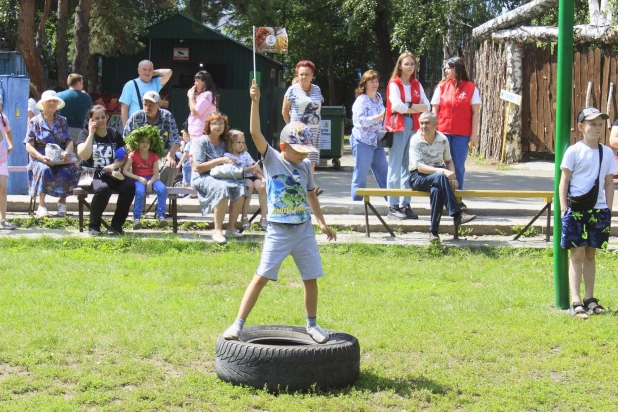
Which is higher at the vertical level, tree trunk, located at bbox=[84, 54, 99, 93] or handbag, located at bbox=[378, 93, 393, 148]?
tree trunk, located at bbox=[84, 54, 99, 93]

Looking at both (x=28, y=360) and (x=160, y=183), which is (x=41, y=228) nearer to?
(x=160, y=183)

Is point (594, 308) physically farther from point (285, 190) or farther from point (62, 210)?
point (62, 210)

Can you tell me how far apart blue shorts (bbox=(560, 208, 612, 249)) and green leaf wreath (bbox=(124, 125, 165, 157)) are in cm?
525

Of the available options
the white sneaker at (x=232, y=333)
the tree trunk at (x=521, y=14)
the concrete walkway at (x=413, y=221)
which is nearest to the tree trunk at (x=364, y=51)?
the tree trunk at (x=521, y=14)

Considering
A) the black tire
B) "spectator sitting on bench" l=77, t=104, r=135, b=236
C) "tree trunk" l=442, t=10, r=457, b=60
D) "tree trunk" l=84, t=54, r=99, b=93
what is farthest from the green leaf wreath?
"tree trunk" l=442, t=10, r=457, b=60

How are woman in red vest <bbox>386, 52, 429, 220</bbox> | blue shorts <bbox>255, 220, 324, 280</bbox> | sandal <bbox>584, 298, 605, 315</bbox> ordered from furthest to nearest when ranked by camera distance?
woman in red vest <bbox>386, 52, 429, 220</bbox>, sandal <bbox>584, 298, 605, 315</bbox>, blue shorts <bbox>255, 220, 324, 280</bbox>

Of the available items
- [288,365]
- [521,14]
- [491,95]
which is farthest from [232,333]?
[491,95]

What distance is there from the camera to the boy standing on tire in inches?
225

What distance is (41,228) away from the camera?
35.8 ft

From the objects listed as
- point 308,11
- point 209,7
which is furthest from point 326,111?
point 308,11

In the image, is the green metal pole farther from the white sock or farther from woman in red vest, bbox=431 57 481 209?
woman in red vest, bbox=431 57 481 209

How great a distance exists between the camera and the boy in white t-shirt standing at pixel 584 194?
711 cm

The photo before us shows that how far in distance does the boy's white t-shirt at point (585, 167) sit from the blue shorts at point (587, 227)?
0.28 ft

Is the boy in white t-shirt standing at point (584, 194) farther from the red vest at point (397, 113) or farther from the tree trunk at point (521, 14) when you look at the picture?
the tree trunk at point (521, 14)
